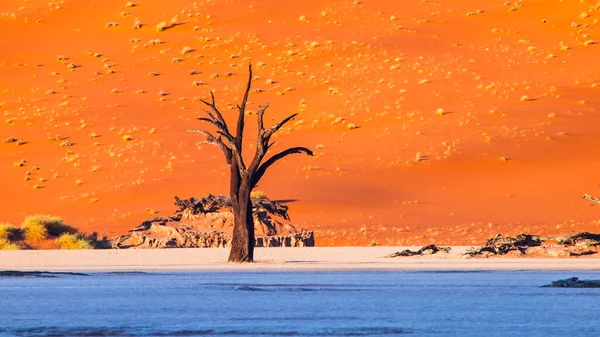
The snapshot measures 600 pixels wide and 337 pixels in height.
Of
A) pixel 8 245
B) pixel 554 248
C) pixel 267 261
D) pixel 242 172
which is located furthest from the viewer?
pixel 8 245

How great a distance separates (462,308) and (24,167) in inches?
1641

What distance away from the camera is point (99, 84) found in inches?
2490

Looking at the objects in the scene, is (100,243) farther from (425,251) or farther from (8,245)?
(425,251)

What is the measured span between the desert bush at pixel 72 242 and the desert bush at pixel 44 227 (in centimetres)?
59

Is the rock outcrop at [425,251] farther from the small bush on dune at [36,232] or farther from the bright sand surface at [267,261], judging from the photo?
the small bush on dune at [36,232]

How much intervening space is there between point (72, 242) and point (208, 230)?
12.4 ft

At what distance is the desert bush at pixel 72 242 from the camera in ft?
112

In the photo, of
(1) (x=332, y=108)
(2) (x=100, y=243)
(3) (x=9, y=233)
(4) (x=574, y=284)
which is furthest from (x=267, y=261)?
(1) (x=332, y=108)

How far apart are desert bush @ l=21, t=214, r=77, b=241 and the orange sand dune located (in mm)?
5568

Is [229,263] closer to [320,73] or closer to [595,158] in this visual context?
[595,158]

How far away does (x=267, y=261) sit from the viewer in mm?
25609

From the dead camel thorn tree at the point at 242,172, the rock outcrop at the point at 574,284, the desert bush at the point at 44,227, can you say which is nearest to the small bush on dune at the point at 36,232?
the desert bush at the point at 44,227

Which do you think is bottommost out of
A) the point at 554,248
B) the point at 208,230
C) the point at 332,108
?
the point at 554,248

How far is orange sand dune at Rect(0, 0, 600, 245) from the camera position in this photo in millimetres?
45906
